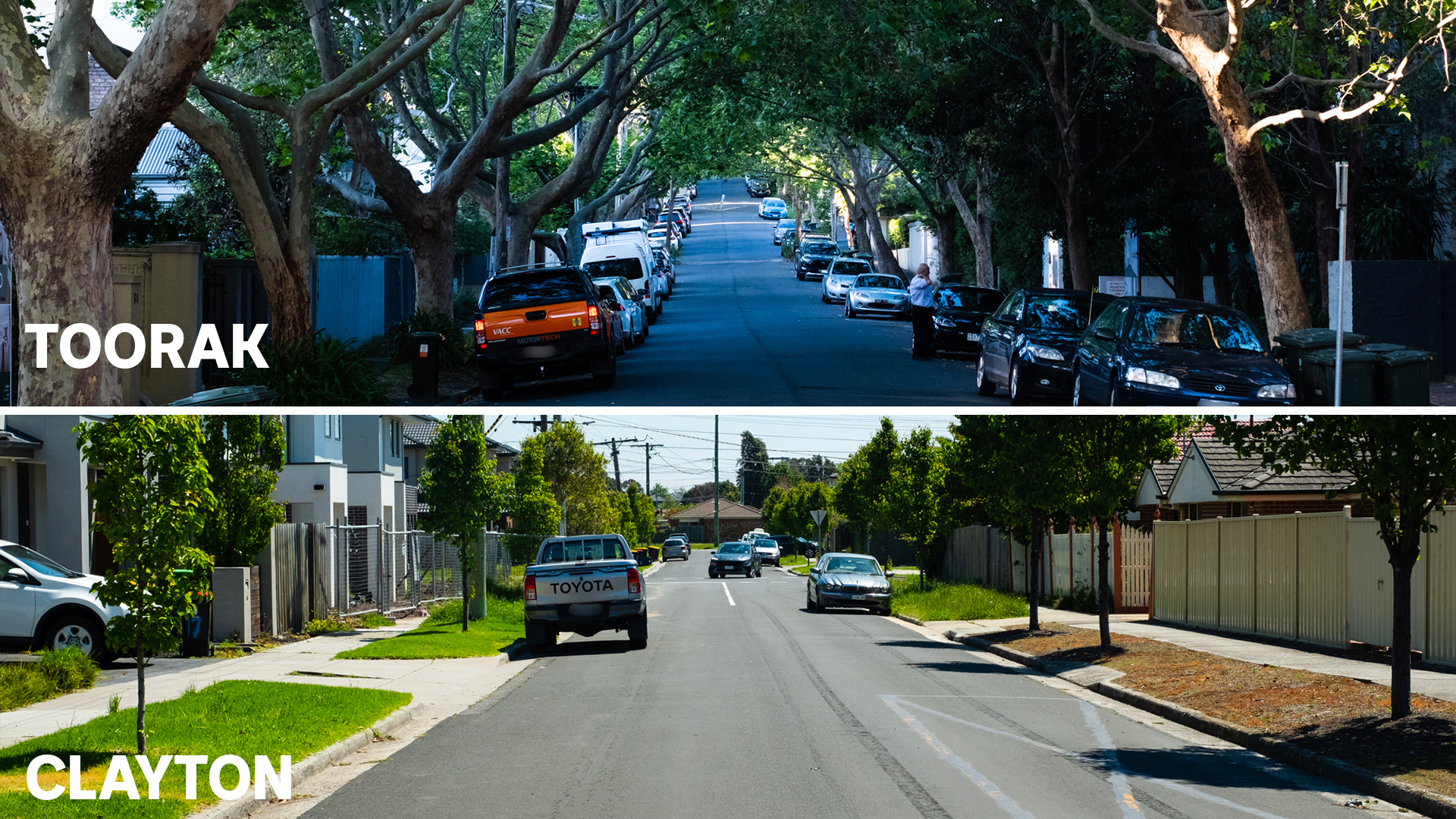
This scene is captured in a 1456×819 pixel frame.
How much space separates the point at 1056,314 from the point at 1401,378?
5749mm

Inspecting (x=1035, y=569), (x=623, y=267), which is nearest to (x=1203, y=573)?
(x=1035, y=569)

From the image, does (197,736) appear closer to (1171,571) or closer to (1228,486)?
(1171,571)

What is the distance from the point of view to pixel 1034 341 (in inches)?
778

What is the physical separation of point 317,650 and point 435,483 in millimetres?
5998

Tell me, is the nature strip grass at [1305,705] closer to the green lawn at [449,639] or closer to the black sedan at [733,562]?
the green lawn at [449,639]

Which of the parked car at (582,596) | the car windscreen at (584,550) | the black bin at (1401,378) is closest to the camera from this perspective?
the black bin at (1401,378)

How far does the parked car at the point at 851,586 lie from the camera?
30.9 metres

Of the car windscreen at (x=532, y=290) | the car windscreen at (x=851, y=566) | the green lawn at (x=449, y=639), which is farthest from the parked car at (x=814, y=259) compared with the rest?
the car windscreen at (x=532, y=290)

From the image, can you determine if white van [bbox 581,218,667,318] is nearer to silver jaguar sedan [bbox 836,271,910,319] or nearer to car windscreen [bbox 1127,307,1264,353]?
silver jaguar sedan [bbox 836,271,910,319]

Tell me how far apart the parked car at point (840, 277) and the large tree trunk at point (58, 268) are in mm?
33786

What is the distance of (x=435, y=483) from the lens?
1008 inches

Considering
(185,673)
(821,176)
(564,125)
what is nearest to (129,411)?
(185,673)

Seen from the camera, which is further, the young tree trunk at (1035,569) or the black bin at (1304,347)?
the young tree trunk at (1035,569)

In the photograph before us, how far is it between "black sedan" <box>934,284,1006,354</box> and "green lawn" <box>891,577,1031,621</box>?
4.95 meters
